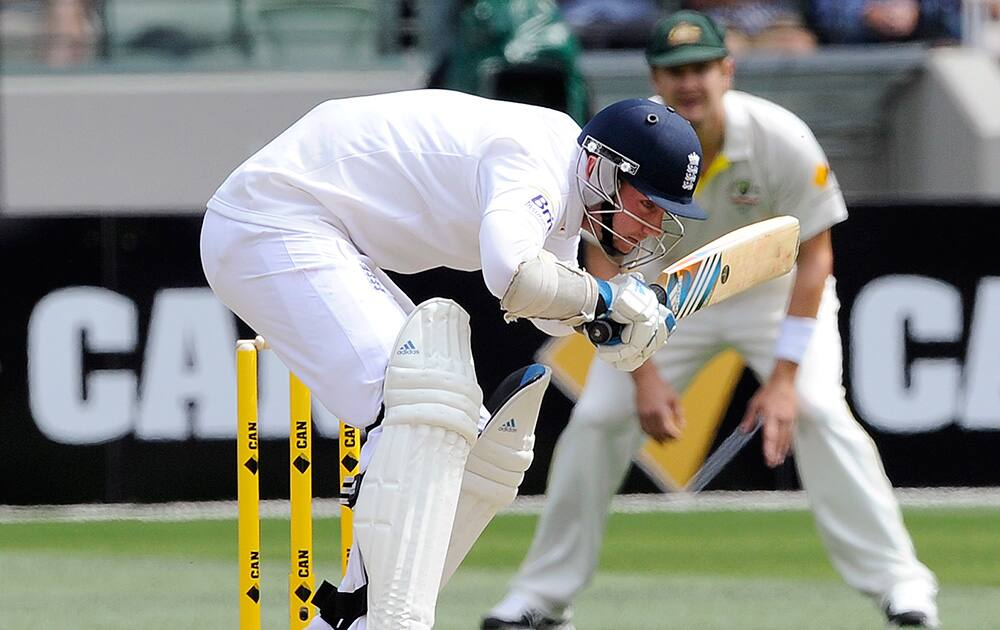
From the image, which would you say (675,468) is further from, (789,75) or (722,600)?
(789,75)

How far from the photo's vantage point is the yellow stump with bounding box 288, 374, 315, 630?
416 centimetres

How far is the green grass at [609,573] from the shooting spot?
205 inches

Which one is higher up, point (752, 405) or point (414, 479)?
point (414, 479)

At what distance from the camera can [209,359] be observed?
7605 mm

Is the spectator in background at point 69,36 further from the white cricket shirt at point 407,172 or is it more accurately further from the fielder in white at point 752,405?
the white cricket shirt at point 407,172

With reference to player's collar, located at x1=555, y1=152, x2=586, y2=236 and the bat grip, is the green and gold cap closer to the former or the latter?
player's collar, located at x1=555, y1=152, x2=586, y2=236

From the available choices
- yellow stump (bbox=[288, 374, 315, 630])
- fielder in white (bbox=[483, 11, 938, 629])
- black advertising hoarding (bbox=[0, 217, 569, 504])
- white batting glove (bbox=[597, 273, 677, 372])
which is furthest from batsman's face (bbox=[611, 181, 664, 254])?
black advertising hoarding (bbox=[0, 217, 569, 504])

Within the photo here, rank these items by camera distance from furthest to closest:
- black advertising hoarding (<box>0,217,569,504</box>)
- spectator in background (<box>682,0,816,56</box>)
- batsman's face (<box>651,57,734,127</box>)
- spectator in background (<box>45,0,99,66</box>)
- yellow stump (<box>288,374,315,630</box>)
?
spectator in background (<box>682,0,816,56</box>) → spectator in background (<box>45,0,99,66</box>) → black advertising hoarding (<box>0,217,569,504</box>) → batsman's face (<box>651,57,734,127</box>) → yellow stump (<box>288,374,315,630</box>)

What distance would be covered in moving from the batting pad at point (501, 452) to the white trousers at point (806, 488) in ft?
3.92

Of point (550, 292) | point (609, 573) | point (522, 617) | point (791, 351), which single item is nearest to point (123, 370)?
point (609, 573)

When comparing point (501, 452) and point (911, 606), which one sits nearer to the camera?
point (501, 452)

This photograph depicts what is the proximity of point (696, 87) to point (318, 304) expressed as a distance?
1877mm

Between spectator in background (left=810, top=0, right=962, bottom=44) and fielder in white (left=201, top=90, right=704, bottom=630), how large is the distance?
7.85m

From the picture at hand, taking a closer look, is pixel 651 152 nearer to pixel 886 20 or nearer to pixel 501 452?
pixel 501 452
